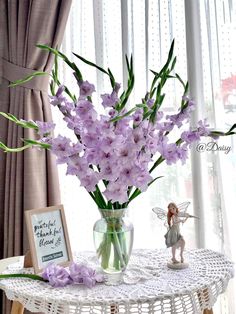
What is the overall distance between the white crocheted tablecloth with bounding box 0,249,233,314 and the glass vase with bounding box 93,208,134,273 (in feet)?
0.15

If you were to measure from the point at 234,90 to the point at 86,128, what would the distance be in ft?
3.10

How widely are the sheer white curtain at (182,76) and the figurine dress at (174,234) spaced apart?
568 mm

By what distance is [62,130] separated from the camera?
1.97 m

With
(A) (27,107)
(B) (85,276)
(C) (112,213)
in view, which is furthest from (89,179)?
(A) (27,107)

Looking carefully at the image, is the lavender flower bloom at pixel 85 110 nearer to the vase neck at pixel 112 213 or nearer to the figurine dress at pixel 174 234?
the vase neck at pixel 112 213

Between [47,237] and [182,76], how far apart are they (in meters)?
0.99

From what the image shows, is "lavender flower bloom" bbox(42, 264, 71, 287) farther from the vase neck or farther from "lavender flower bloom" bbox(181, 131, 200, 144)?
"lavender flower bloom" bbox(181, 131, 200, 144)

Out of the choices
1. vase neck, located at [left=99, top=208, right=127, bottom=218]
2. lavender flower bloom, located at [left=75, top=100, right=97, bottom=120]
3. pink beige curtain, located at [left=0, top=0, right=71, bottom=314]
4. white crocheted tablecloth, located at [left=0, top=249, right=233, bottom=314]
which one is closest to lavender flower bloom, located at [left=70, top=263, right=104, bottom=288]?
white crocheted tablecloth, located at [left=0, top=249, right=233, bottom=314]

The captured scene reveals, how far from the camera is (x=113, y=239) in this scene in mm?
1117

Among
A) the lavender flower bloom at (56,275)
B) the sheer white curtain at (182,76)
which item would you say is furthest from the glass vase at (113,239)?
the sheer white curtain at (182,76)

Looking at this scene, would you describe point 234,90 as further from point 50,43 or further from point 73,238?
point 73,238

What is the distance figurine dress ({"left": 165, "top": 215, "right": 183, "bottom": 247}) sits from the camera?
3.98ft

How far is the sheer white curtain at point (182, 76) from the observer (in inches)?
68.7

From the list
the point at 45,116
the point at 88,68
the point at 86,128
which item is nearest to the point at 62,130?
the point at 45,116
